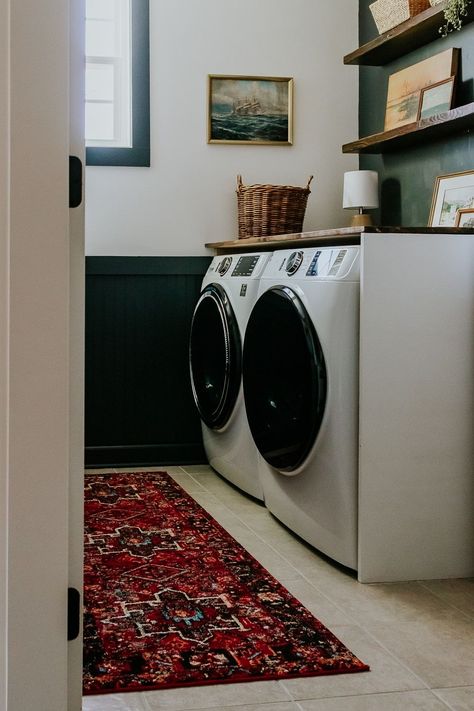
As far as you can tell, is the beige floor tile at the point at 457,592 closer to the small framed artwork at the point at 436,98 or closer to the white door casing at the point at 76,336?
the white door casing at the point at 76,336

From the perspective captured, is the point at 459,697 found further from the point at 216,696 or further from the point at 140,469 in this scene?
the point at 140,469

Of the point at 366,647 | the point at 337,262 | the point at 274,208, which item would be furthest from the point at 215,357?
the point at 366,647

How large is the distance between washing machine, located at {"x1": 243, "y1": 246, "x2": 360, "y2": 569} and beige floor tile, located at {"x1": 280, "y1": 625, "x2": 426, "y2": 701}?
59 cm

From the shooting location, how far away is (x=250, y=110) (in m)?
4.38

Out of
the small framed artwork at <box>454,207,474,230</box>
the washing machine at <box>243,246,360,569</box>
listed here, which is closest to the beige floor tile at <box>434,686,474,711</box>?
the washing machine at <box>243,246,360,569</box>

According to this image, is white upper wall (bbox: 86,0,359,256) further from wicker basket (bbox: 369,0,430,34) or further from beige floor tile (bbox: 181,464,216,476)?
beige floor tile (bbox: 181,464,216,476)

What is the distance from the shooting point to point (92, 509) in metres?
3.48

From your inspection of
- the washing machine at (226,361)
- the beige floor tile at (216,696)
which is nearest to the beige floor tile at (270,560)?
→ the washing machine at (226,361)

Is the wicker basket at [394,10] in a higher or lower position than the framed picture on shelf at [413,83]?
higher

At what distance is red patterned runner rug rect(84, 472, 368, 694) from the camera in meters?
2.05

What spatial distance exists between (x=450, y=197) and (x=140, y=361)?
5.38 ft

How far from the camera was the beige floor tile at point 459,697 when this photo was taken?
189 centimetres

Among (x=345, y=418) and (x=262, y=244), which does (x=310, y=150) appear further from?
(x=345, y=418)

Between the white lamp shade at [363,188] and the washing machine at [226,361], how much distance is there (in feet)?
1.94
